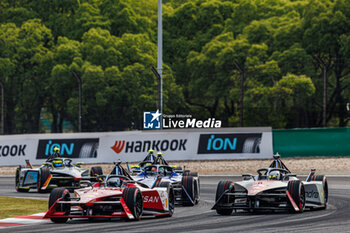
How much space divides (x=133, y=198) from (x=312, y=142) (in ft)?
65.3

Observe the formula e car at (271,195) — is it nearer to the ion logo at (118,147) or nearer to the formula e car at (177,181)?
the formula e car at (177,181)

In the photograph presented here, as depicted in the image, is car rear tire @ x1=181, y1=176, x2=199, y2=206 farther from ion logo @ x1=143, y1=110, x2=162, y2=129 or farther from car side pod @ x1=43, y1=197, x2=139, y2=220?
ion logo @ x1=143, y1=110, x2=162, y2=129

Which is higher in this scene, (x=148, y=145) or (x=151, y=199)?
(x=148, y=145)

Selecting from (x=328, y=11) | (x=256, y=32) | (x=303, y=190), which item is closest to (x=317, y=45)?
(x=328, y=11)

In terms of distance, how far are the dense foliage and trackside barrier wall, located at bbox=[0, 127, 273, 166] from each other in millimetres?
1979

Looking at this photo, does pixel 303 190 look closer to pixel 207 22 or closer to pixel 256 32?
pixel 256 32

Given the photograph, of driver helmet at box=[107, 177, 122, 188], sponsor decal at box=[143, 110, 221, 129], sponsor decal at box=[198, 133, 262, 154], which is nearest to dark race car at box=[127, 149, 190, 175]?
driver helmet at box=[107, 177, 122, 188]

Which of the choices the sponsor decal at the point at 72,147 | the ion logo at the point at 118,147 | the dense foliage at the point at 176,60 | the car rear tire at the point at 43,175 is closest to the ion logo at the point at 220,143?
the dense foliage at the point at 176,60

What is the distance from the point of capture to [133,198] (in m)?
15.1

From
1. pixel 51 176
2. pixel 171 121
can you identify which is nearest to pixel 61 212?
pixel 51 176

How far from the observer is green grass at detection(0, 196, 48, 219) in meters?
18.2

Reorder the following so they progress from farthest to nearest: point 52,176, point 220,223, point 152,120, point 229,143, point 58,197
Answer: point 152,120
point 229,143
point 52,176
point 58,197
point 220,223

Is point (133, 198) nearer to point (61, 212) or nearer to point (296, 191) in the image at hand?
point (61, 212)

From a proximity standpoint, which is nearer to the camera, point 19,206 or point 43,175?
point 19,206
